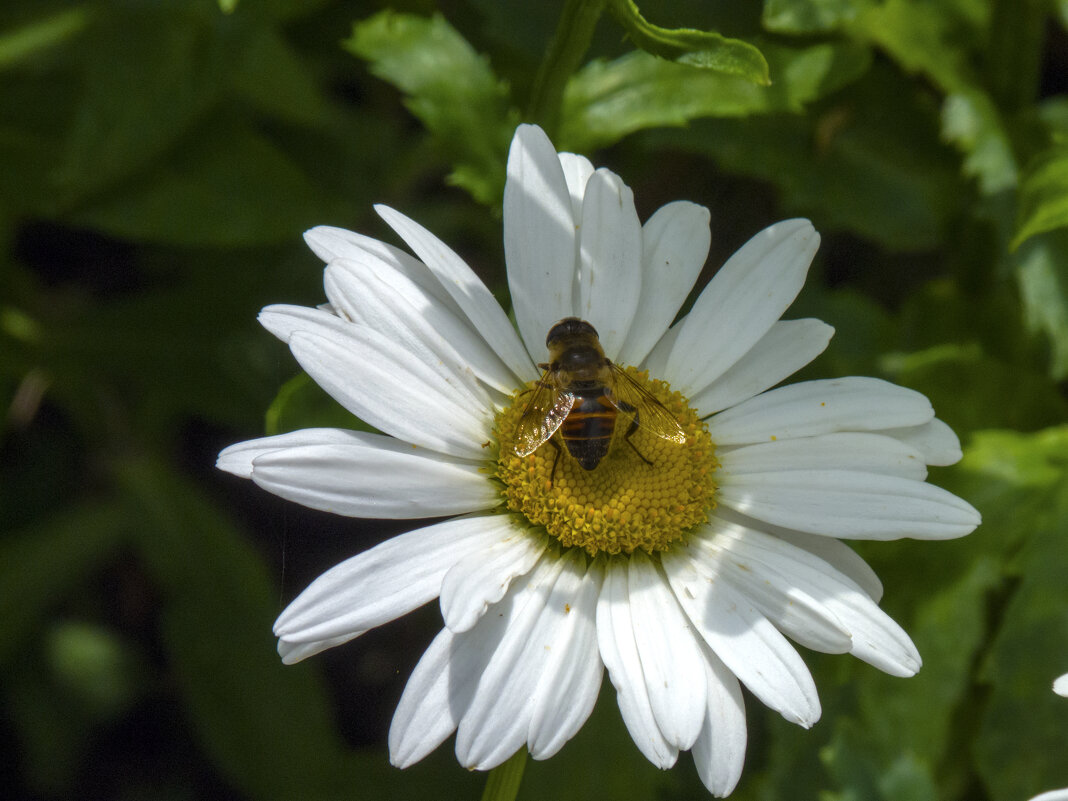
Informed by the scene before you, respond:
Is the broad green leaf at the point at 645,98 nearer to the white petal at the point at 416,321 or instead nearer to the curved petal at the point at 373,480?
the white petal at the point at 416,321

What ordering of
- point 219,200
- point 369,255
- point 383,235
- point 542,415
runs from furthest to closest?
point 383,235 → point 219,200 → point 542,415 → point 369,255

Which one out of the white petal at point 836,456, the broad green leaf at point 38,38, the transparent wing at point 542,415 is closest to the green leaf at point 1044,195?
the white petal at point 836,456

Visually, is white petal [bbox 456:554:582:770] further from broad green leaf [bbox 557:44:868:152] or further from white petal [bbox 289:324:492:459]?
broad green leaf [bbox 557:44:868:152]

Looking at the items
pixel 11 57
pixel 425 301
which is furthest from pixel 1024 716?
pixel 11 57

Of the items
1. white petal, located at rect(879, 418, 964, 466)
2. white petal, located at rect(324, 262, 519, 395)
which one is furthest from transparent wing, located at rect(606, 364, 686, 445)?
white petal, located at rect(879, 418, 964, 466)

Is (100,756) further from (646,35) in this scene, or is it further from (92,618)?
(646,35)

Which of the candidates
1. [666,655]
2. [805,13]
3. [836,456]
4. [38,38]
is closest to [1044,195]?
[805,13]

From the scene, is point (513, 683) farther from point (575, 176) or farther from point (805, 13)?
point (805, 13)
